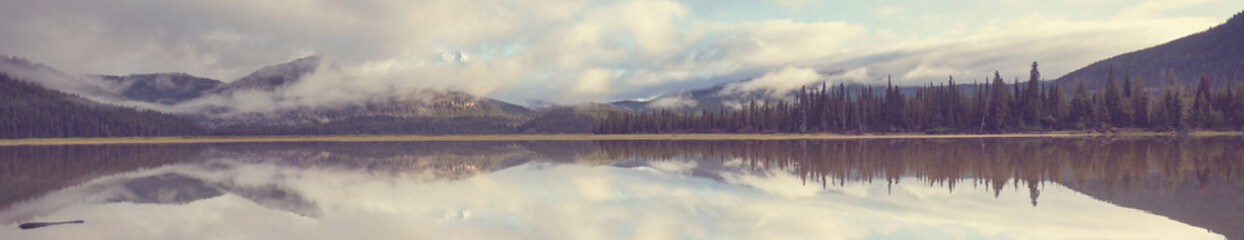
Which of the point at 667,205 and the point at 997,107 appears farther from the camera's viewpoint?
the point at 997,107

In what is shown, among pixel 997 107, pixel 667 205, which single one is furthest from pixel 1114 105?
pixel 667 205

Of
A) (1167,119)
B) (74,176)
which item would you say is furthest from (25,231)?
(1167,119)

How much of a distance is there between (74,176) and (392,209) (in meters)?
24.1

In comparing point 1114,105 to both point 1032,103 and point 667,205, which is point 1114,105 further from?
point 667,205

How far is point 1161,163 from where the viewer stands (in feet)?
95.9

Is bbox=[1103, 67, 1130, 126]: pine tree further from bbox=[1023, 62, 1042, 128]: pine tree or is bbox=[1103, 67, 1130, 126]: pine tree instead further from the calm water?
the calm water

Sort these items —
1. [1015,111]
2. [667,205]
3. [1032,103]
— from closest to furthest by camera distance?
1. [667,205]
2. [1032,103]
3. [1015,111]

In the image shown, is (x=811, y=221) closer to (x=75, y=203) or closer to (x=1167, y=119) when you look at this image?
(x=75, y=203)

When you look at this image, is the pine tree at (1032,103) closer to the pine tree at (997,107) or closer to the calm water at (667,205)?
the pine tree at (997,107)

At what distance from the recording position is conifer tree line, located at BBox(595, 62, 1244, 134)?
94.8 metres

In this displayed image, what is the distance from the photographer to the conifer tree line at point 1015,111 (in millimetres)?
94812

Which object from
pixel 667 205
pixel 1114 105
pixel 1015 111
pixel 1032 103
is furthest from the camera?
pixel 1015 111

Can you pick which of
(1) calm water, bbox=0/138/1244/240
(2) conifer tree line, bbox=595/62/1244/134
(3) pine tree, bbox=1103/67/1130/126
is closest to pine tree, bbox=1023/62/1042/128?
(2) conifer tree line, bbox=595/62/1244/134

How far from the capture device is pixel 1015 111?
4294 inches
